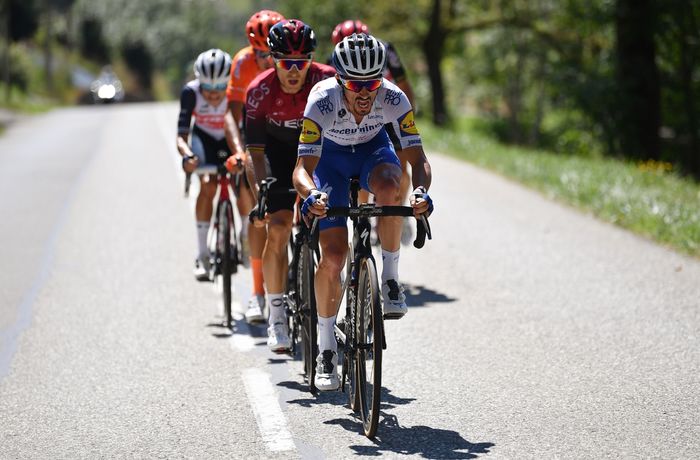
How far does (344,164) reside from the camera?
646 cm

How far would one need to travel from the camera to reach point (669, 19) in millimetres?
28344

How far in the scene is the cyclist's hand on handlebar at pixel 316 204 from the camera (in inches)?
228

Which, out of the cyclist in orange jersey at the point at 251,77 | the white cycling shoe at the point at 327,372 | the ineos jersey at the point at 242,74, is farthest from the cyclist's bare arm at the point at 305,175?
the ineos jersey at the point at 242,74

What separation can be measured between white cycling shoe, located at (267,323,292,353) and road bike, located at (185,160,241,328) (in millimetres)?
1657

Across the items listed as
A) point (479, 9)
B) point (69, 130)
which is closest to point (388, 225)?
point (69, 130)

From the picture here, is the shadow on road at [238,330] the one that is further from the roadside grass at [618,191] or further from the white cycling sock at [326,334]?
the roadside grass at [618,191]

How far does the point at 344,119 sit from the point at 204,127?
11.8ft

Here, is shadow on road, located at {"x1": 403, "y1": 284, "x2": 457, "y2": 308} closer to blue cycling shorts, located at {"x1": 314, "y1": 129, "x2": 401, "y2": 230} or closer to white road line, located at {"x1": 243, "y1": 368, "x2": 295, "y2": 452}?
white road line, located at {"x1": 243, "y1": 368, "x2": 295, "y2": 452}

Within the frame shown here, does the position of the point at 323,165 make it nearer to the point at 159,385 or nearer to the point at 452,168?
the point at 159,385

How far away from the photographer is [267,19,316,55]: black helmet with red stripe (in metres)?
6.94

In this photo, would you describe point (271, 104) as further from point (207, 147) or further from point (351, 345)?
point (207, 147)

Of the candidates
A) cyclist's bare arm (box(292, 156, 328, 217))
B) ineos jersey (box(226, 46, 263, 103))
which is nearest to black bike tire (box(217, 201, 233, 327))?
ineos jersey (box(226, 46, 263, 103))

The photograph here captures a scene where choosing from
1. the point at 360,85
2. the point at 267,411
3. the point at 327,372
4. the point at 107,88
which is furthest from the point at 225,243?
the point at 107,88

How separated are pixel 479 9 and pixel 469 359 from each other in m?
37.9
